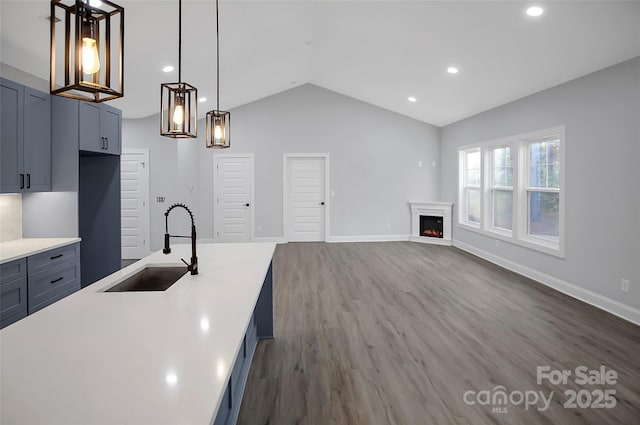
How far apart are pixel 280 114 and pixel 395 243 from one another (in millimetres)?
3808

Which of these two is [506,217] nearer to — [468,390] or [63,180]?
[468,390]

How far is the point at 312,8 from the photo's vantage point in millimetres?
4594

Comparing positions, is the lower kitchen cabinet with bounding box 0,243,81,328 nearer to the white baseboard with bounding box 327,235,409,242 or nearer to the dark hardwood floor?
the dark hardwood floor

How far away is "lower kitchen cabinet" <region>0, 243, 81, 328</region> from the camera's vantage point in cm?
276

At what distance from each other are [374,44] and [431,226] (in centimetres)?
445

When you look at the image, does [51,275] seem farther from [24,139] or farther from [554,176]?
[554,176]

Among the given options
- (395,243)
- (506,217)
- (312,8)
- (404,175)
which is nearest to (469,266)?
(506,217)

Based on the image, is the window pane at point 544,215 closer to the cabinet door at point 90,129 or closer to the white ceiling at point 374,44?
the white ceiling at point 374,44

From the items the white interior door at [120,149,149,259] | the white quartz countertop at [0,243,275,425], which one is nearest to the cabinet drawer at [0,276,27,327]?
the white quartz countertop at [0,243,275,425]

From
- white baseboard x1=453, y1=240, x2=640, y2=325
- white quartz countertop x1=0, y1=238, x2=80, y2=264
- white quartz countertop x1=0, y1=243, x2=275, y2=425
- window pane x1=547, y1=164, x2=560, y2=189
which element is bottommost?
white baseboard x1=453, y1=240, x2=640, y2=325

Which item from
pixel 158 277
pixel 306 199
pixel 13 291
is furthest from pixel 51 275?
pixel 306 199

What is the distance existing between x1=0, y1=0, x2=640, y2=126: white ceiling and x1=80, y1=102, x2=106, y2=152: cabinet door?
59 centimetres

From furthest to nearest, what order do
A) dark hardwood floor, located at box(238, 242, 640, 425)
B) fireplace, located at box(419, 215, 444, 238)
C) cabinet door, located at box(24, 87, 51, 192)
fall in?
fireplace, located at box(419, 215, 444, 238) → cabinet door, located at box(24, 87, 51, 192) → dark hardwood floor, located at box(238, 242, 640, 425)

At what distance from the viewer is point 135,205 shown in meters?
7.04
